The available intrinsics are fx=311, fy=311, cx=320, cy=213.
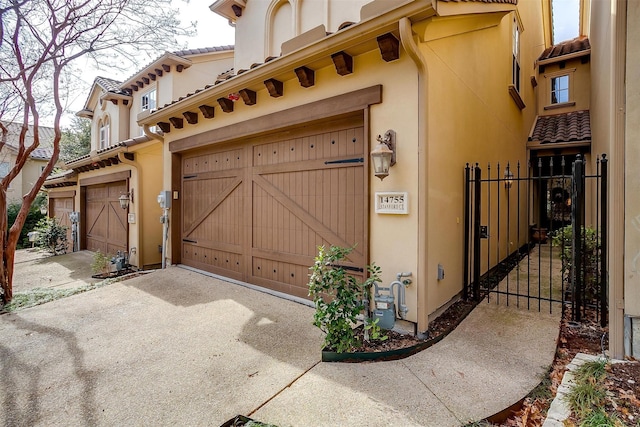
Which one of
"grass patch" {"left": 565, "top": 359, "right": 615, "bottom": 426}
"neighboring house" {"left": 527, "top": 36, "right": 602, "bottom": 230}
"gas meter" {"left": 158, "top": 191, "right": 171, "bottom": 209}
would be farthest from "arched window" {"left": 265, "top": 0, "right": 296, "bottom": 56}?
"neighboring house" {"left": 527, "top": 36, "right": 602, "bottom": 230}

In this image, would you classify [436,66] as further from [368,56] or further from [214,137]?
[214,137]

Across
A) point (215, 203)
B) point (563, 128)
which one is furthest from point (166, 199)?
point (563, 128)

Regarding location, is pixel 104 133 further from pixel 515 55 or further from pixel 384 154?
pixel 515 55

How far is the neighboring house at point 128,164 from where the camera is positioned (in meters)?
8.20

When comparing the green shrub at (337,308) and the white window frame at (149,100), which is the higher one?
the white window frame at (149,100)

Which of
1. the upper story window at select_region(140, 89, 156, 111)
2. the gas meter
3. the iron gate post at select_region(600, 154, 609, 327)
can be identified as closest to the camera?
the iron gate post at select_region(600, 154, 609, 327)

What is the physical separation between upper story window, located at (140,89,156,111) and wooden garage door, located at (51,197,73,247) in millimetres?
5332

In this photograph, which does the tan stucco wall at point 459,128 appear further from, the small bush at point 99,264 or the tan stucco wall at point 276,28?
the small bush at point 99,264

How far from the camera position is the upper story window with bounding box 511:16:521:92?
732 centimetres

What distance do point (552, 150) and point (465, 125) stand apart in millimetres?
6401

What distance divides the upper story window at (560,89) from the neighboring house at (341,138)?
4.65 meters

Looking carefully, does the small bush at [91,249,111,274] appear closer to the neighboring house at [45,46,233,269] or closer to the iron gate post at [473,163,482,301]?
the neighboring house at [45,46,233,269]

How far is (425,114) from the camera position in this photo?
323cm

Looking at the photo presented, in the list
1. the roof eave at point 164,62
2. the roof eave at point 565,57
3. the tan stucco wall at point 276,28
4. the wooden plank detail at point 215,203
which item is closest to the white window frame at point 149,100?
the roof eave at point 164,62
